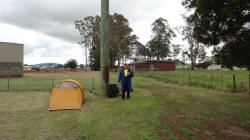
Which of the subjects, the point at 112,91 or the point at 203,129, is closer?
the point at 203,129

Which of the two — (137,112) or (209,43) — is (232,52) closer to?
(209,43)

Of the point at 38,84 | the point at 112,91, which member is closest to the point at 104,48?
the point at 112,91

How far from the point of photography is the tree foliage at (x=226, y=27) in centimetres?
409

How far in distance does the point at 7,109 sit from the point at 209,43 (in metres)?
7.86

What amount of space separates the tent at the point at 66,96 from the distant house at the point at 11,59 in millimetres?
20428

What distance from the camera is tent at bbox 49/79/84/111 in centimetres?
536

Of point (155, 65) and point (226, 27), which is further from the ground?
point (226, 27)

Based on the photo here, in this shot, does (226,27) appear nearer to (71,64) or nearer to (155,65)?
(155,65)

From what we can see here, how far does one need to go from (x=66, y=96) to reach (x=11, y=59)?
69.1 feet

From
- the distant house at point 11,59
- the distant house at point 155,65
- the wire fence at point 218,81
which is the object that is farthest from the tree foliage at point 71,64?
the wire fence at point 218,81

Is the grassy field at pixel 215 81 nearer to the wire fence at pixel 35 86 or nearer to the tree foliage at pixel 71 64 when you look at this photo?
the wire fence at pixel 35 86

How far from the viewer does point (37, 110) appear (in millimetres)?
5203

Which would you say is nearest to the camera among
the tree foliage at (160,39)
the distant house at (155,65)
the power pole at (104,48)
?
the power pole at (104,48)

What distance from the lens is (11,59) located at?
20.9 metres
